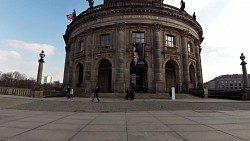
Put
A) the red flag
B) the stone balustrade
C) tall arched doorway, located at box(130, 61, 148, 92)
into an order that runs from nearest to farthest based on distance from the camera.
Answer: the stone balustrade, tall arched doorway, located at box(130, 61, 148, 92), the red flag

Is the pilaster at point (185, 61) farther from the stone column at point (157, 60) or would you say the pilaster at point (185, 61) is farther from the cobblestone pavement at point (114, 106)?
the cobblestone pavement at point (114, 106)

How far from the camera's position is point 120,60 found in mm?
23422

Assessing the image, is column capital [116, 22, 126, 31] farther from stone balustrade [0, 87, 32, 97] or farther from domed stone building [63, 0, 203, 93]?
stone balustrade [0, 87, 32, 97]

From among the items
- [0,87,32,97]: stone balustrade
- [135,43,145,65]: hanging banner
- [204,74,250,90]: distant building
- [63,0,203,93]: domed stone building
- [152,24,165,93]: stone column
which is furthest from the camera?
[204,74,250,90]: distant building

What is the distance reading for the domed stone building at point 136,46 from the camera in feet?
76.6

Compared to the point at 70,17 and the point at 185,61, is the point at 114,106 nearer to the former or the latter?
the point at 185,61

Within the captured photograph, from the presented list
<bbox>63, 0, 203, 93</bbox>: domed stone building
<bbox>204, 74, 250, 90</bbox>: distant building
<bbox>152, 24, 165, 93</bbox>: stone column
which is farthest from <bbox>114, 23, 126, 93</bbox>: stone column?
<bbox>204, 74, 250, 90</bbox>: distant building

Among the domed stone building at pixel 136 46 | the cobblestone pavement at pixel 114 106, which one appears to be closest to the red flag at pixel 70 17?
the domed stone building at pixel 136 46

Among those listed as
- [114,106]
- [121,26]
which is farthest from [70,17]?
[114,106]

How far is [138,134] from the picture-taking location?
182 inches

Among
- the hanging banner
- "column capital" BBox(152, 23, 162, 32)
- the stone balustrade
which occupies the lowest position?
the stone balustrade

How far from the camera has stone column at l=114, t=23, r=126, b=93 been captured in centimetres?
2227

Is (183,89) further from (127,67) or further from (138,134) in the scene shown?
(138,134)

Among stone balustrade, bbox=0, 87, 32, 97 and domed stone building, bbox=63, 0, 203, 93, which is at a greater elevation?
domed stone building, bbox=63, 0, 203, 93
